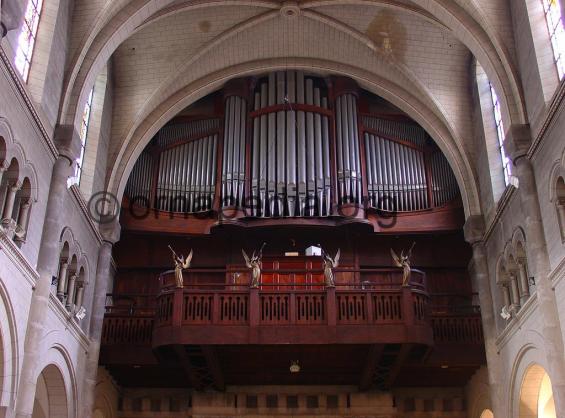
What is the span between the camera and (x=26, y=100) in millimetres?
13797

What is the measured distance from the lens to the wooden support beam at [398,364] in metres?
17.8

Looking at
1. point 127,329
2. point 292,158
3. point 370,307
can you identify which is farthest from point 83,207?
point 370,307

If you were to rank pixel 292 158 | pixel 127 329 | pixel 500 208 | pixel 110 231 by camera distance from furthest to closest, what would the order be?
pixel 292 158 → pixel 110 231 → pixel 127 329 → pixel 500 208

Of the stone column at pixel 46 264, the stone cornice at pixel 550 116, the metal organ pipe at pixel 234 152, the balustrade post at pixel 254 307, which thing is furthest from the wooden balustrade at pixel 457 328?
the stone column at pixel 46 264

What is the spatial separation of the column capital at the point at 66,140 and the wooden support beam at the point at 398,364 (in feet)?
28.6

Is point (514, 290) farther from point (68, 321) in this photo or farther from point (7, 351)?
→ point (7, 351)

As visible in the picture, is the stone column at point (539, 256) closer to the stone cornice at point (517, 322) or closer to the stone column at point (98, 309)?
the stone cornice at point (517, 322)

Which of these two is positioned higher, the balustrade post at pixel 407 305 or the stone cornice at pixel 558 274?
the balustrade post at pixel 407 305

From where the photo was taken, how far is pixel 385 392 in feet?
69.3

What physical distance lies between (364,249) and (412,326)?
5.24 m

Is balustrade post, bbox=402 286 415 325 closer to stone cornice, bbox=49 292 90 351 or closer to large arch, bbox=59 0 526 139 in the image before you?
large arch, bbox=59 0 526 139

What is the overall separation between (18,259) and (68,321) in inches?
147

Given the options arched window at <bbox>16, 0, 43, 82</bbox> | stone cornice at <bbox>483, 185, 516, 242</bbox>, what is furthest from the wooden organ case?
arched window at <bbox>16, 0, 43, 82</bbox>

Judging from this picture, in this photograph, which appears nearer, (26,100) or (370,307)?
(26,100)
